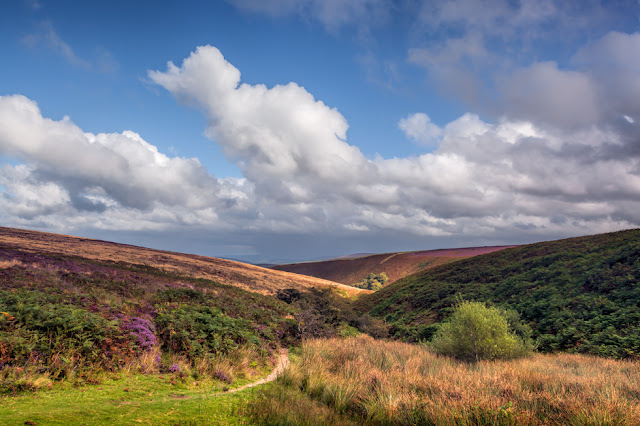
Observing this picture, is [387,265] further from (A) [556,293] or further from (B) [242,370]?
(B) [242,370]

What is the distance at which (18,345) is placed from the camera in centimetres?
752

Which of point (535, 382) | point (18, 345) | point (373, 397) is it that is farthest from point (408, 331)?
point (18, 345)

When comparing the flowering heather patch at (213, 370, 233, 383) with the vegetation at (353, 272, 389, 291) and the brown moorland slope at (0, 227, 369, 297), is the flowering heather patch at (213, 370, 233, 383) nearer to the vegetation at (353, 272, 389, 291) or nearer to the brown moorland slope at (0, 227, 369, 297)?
the brown moorland slope at (0, 227, 369, 297)

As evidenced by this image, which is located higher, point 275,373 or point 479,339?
point 479,339

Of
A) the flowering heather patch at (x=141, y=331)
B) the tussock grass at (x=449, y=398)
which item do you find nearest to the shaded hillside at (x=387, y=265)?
the tussock grass at (x=449, y=398)

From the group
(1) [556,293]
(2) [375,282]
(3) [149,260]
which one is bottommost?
(2) [375,282]

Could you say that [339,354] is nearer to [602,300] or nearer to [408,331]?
[408,331]

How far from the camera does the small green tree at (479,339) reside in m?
15.6

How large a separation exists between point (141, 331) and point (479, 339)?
610 inches

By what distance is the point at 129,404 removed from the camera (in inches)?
258

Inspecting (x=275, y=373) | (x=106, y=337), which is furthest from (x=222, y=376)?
(x=106, y=337)

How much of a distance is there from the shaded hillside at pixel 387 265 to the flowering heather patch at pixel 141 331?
265ft

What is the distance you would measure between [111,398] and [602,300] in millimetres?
27830

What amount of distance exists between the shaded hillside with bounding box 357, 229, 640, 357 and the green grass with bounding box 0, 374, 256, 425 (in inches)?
744
